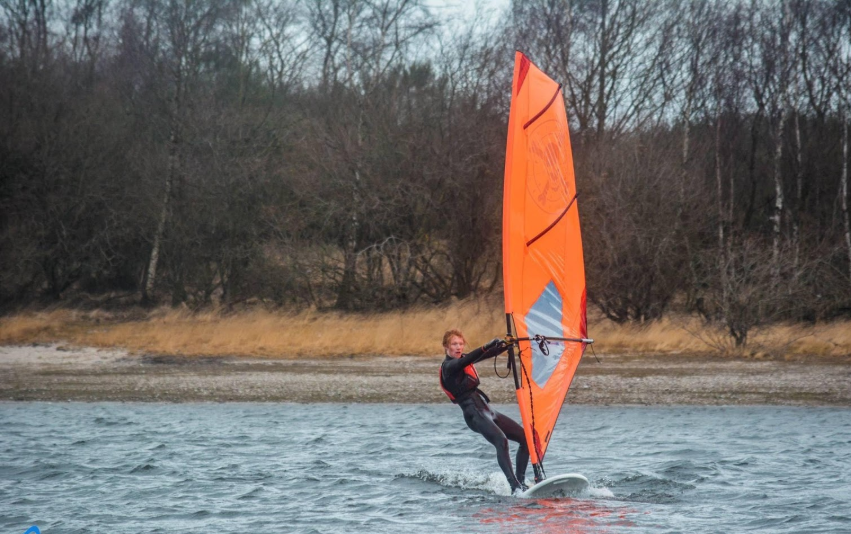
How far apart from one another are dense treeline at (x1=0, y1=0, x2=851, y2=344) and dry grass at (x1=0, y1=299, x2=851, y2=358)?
107 cm

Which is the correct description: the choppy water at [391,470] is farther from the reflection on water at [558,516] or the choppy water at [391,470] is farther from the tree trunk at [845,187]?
the tree trunk at [845,187]

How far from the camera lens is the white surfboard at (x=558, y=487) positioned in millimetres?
6719

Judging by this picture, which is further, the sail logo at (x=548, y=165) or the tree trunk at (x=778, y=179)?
the tree trunk at (x=778, y=179)

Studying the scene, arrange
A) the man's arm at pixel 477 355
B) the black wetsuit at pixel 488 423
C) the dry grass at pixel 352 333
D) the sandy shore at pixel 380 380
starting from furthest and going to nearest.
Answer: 1. the dry grass at pixel 352 333
2. the sandy shore at pixel 380 380
3. the black wetsuit at pixel 488 423
4. the man's arm at pixel 477 355

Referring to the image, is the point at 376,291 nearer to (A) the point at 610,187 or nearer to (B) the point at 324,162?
(B) the point at 324,162

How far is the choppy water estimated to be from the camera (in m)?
6.59

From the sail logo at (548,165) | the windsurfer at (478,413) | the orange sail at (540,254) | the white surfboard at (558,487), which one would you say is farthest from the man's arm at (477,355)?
the sail logo at (548,165)

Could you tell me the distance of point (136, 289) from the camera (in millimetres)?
21688

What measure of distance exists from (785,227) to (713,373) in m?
6.32

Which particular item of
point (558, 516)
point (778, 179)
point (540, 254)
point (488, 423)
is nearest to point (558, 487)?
point (558, 516)

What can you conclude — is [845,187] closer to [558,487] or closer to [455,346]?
[558,487]

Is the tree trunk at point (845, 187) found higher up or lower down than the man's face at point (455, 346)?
higher up

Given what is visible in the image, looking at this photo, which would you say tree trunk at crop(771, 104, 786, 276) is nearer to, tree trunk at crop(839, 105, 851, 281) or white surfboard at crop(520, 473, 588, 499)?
tree trunk at crop(839, 105, 851, 281)

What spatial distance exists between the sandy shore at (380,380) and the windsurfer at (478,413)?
456 centimetres
